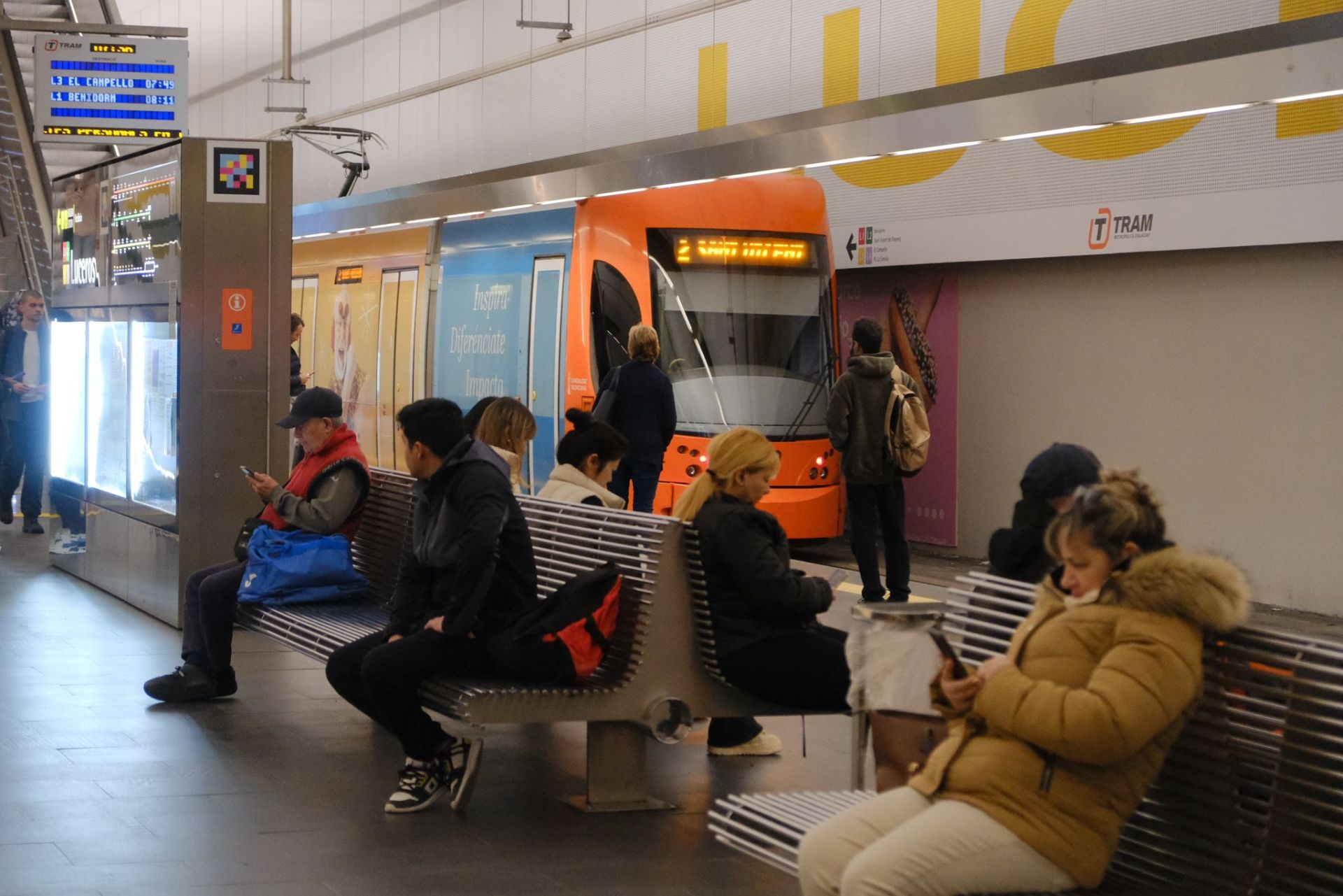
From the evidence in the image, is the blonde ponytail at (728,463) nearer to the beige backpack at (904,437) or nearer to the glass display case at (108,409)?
the beige backpack at (904,437)

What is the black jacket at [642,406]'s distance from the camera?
12391 millimetres

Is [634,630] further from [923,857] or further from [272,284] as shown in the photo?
Answer: [272,284]

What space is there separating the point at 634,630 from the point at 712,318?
8259 mm

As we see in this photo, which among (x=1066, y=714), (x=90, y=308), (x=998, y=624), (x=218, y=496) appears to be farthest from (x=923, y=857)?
(x=90, y=308)

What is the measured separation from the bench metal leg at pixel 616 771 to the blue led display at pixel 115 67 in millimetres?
12025

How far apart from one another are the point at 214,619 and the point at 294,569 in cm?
43

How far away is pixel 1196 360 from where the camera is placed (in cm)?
1288

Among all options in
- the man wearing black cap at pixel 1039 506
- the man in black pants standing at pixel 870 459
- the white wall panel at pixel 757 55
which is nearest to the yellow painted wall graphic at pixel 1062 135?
the man in black pants standing at pixel 870 459

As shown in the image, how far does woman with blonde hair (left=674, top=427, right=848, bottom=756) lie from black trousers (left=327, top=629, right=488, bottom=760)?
0.85 metres

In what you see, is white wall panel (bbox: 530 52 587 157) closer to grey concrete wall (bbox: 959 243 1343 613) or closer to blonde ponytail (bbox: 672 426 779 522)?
grey concrete wall (bbox: 959 243 1343 613)

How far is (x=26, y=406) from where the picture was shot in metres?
15.5

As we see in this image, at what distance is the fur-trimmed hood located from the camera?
3.61m

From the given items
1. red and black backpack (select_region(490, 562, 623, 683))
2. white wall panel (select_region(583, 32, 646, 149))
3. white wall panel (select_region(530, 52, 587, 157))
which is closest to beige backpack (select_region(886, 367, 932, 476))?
red and black backpack (select_region(490, 562, 623, 683))

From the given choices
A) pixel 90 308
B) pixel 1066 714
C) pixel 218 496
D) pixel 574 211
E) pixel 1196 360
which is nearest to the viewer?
pixel 1066 714
